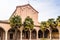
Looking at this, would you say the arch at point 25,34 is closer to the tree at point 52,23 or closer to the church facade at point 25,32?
the church facade at point 25,32

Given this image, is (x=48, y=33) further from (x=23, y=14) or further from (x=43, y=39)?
(x=23, y=14)

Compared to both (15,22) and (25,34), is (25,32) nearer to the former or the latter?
(25,34)

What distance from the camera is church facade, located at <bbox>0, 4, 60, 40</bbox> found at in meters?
36.8

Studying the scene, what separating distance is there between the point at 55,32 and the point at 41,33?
3829 millimetres

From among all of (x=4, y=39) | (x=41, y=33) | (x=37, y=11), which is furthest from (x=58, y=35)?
(x=4, y=39)

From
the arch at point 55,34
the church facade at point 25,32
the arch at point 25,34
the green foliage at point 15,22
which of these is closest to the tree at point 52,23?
the church facade at point 25,32

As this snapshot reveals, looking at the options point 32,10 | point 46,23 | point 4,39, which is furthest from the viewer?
point 32,10

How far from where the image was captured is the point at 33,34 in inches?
1802

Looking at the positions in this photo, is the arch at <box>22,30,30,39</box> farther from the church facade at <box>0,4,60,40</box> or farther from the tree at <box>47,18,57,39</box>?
the tree at <box>47,18,57,39</box>

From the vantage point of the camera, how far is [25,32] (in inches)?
1706

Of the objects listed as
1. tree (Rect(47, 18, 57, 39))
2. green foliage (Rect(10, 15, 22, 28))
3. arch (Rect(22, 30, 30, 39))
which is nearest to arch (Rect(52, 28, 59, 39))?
tree (Rect(47, 18, 57, 39))

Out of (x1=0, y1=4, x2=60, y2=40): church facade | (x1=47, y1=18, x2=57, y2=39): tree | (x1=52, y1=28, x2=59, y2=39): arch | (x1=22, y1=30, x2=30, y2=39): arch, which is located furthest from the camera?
(x1=52, y1=28, x2=59, y2=39): arch

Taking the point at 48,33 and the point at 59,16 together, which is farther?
the point at 48,33

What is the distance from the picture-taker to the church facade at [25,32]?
1448 inches
